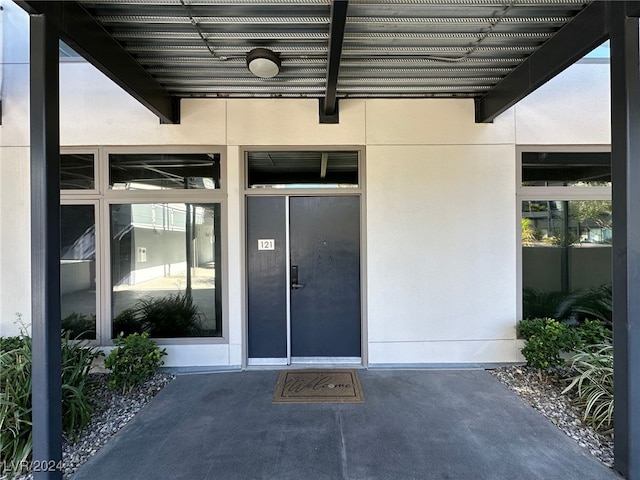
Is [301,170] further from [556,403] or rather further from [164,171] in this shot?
[556,403]

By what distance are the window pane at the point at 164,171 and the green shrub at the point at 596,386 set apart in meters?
4.12

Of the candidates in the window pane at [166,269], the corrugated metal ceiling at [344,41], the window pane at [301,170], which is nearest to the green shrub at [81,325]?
the window pane at [166,269]

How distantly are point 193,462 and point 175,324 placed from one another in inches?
74.1

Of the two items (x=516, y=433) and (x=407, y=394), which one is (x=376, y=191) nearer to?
(x=407, y=394)

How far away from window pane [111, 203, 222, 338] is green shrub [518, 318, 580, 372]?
3.44 meters

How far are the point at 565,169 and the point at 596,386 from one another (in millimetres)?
2436

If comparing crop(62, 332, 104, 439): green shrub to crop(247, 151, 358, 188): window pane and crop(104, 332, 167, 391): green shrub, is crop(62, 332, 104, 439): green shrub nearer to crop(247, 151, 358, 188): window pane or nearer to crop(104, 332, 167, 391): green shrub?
crop(104, 332, 167, 391): green shrub

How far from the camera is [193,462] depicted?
227 cm

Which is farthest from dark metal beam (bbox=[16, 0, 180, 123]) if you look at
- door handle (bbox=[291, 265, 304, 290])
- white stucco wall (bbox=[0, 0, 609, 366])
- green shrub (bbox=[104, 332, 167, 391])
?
green shrub (bbox=[104, 332, 167, 391])

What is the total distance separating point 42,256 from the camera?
2.04 metres

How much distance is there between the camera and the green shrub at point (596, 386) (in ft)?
8.58

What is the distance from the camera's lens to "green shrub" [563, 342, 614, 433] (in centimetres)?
262

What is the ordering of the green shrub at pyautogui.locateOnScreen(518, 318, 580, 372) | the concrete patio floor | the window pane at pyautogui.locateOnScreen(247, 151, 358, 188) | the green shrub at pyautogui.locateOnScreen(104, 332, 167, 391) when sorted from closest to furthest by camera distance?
1. the concrete patio floor
2. the green shrub at pyautogui.locateOnScreen(104, 332, 167, 391)
3. the green shrub at pyautogui.locateOnScreen(518, 318, 580, 372)
4. the window pane at pyautogui.locateOnScreen(247, 151, 358, 188)

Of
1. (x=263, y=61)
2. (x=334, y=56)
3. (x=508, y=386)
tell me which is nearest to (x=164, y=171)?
(x=263, y=61)
